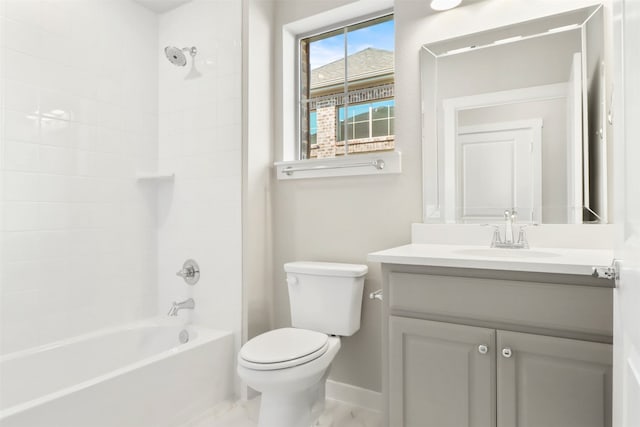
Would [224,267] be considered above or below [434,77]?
below

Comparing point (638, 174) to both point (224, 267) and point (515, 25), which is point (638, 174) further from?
point (224, 267)

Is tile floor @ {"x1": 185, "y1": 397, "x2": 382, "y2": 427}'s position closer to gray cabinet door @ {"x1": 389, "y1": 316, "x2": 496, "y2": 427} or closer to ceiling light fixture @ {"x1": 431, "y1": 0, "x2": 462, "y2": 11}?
gray cabinet door @ {"x1": 389, "y1": 316, "x2": 496, "y2": 427}

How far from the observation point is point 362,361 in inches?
85.0

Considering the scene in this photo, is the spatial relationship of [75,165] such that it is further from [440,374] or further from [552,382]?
[552,382]

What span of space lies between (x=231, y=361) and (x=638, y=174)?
2.15 metres

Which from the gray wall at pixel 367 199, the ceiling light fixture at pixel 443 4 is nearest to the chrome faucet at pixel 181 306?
the gray wall at pixel 367 199

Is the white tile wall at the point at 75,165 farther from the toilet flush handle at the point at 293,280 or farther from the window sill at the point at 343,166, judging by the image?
the toilet flush handle at the point at 293,280

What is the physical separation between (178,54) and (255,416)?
2075 mm

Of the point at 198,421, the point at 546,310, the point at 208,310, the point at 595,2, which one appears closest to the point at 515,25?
the point at 595,2

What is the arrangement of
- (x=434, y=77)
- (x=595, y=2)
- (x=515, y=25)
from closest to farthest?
(x=595, y=2) → (x=515, y=25) → (x=434, y=77)

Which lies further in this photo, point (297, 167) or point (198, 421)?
point (297, 167)

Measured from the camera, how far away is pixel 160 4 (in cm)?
251

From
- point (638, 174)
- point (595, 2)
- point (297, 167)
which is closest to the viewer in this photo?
point (638, 174)

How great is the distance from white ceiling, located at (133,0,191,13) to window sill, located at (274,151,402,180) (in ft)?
4.05
